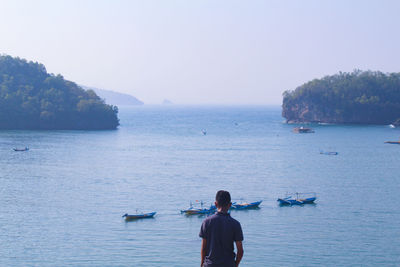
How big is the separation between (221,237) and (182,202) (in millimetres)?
35363

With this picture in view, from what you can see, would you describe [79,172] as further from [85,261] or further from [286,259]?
[286,259]

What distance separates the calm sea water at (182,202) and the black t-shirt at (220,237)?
20.6m

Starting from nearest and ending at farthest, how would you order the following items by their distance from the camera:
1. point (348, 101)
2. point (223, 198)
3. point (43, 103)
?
point (223, 198)
point (43, 103)
point (348, 101)

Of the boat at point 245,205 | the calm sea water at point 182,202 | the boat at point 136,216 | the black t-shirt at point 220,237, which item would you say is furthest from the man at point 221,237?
the boat at point 245,205

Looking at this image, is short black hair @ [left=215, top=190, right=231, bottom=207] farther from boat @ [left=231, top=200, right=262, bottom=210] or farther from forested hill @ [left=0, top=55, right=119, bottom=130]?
forested hill @ [left=0, top=55, right=119, bottom=130]

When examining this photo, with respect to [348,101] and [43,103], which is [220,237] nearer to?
[43,103]

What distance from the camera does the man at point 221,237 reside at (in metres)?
8.78

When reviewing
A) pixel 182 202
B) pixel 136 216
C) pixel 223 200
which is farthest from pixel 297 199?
pixel 223 200

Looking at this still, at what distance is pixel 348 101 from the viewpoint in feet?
501

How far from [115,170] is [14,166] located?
11.9 meters

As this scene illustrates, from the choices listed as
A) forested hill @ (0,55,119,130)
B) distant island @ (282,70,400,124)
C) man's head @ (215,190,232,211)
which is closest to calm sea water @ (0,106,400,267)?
man's head @ (215,190,232,211)

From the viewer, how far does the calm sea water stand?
1220 inches

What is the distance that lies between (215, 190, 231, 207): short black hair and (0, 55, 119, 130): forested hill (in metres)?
113

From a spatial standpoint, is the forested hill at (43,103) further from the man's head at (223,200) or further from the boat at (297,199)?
the man's head at (223,200)
